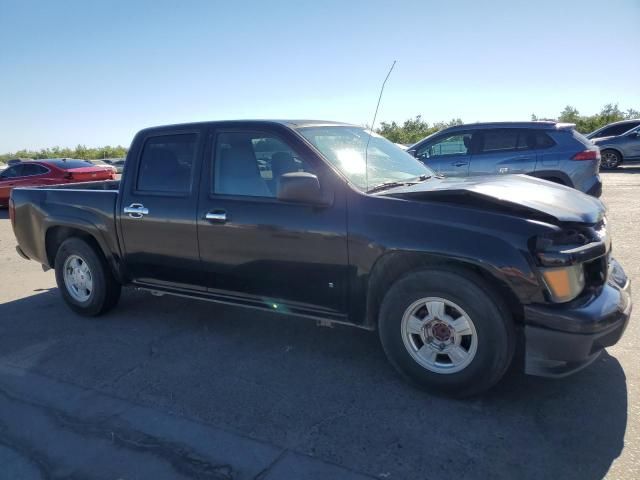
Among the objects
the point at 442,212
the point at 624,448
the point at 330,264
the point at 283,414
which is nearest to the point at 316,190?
the point at 330,264

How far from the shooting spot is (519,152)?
8.26m

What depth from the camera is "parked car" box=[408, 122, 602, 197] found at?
7871mm

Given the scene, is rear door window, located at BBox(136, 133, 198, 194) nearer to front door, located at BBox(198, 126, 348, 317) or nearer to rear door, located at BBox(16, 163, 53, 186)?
front door, located at BBox(198, 126, 348, 317)

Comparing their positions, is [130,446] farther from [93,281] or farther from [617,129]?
[617,129]

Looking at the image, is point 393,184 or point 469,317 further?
point 393,184

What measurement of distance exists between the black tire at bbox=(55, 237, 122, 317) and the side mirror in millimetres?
2488

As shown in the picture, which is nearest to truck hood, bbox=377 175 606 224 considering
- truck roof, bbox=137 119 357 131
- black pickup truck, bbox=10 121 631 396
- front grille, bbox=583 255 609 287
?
black pickup truck, bbox=10 121 631 396

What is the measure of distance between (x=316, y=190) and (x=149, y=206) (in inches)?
72.1

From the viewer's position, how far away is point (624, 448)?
2621mm

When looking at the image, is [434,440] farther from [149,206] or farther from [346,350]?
[149,206]

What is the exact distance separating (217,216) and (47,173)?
11.9 m

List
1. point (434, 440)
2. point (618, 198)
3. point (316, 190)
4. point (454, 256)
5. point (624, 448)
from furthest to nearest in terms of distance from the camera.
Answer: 1. point (618, 198)
2. point (316, 190)
3. point (454, 256)
4. point (434, 440)
5. point (624, 448)

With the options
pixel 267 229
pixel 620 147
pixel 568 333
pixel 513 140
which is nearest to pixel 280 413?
pixel 267 229

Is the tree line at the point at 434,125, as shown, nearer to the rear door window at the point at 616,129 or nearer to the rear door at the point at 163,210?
the rear door window at the point at 616,129
